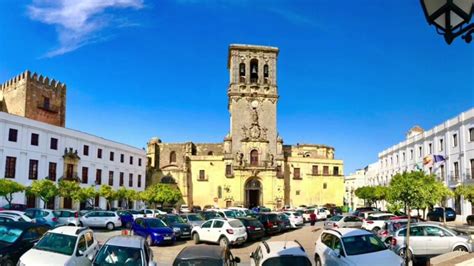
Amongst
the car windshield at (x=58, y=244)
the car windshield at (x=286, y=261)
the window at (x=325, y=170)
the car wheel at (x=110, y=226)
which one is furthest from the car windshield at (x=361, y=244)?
the window at (x=325, y=170)

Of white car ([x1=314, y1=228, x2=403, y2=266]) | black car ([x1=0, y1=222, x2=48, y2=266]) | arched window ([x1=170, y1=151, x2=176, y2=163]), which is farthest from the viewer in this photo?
arched window ([x1=170, y1=151, x2=176, y2=163])

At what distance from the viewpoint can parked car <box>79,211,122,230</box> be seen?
2784 cm

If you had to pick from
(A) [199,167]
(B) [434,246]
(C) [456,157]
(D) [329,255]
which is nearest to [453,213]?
(C) [456,157]

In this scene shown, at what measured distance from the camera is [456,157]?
38219 millimetres

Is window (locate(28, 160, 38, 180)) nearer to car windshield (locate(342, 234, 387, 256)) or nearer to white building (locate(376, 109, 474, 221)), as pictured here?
car windshield (locate(342, 234, 387, 256))

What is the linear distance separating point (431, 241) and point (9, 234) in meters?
15.4

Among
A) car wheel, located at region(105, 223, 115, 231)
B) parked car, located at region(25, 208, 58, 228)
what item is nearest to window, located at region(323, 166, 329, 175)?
car wheel, located at region(105, 223, 115, 231)

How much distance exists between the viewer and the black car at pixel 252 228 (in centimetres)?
2236

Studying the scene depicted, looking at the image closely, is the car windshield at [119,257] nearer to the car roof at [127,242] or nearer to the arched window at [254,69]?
the car roof at [127,242]

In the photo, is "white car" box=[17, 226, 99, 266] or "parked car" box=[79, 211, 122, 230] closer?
Answer: "white car" box=[17, 226, 99, 266]

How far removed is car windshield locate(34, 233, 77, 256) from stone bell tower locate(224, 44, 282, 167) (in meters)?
43.7

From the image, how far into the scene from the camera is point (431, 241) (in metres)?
15.9

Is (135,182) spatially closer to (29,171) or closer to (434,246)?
(29,171)

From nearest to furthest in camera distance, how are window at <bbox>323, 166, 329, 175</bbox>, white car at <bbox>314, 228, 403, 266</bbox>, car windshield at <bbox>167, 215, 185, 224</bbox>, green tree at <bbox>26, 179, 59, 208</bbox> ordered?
1. white car at <bbox>314, 228, 403, 266</bbox>
2. car windshield at <bbox>167, 215, 185, 224</bbox>
3. green tree at <bbox>26, 179, 59, 208</bbox>
4. window at <bbox>323, 166, 329, 175</bbox>
